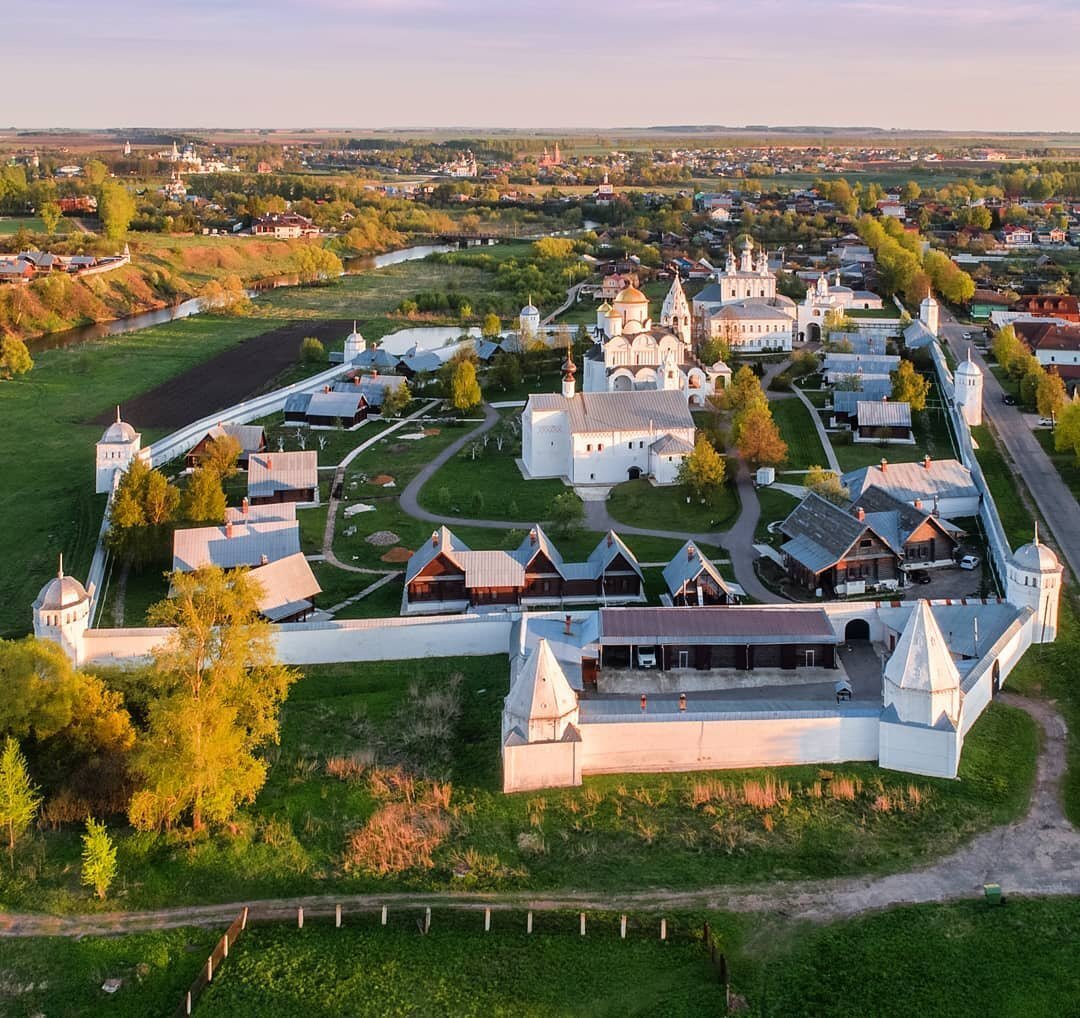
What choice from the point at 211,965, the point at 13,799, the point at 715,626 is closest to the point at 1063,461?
the point at 715,626

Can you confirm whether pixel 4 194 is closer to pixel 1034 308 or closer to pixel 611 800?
pixel 1034 308

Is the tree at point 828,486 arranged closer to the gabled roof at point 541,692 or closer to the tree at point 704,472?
the tree at point 704,472

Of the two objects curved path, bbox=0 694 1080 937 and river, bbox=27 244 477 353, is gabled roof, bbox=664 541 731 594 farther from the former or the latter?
river, bbox=27 244 477 353

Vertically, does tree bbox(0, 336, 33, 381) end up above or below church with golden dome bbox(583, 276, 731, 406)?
below

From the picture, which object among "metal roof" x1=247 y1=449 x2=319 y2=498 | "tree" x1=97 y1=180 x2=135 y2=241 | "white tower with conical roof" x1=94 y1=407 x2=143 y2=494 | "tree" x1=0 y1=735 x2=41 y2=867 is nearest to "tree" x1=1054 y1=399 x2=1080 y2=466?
"metal roof" x1=247 y1=449 x2=319 y2=498

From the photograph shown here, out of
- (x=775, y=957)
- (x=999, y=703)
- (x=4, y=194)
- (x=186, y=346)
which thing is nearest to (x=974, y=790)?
(x=999, y=703)

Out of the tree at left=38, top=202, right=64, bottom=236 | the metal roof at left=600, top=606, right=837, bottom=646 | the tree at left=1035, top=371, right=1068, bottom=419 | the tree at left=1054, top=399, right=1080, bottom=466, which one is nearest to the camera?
the metal roof at left=600, top=606, right=837, bottom=646

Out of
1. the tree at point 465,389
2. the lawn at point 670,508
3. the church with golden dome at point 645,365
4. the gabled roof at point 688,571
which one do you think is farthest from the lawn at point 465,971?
the tree at point 465,389
